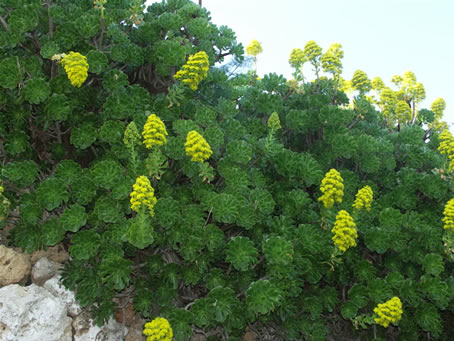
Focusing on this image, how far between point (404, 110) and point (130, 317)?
3767mm

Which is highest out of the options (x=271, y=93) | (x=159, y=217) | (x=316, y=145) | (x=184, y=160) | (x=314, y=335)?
(x=271, y=93)

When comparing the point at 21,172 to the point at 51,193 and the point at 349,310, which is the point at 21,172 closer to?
the point at 51,193

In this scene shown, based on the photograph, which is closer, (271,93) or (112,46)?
(112,46)

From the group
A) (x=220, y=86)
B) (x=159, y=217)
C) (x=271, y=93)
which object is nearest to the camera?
(x=159, y=217)

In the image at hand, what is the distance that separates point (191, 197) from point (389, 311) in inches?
61.6

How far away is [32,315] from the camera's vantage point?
9.56 ft

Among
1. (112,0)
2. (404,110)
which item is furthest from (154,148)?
(404,110)

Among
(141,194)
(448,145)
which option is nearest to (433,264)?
(448,145)

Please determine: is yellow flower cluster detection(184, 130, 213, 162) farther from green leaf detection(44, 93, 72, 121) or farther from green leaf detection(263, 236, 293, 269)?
green leaf detection(44, 93, 72, 121)

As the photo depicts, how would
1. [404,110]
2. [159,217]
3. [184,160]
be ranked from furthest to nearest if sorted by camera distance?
[404,110] < [184,160] < [159,217]

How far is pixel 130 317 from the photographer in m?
3.32

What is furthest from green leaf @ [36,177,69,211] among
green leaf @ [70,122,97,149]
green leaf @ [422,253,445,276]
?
green leaf @ [422,253,445,276]

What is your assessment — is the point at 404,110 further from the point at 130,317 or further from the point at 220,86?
the point at 130,317

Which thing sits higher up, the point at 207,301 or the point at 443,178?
the point at 443,178
